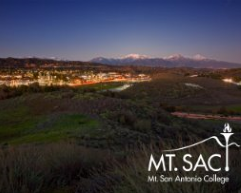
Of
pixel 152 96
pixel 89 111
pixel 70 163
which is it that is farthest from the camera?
pixel 152 96

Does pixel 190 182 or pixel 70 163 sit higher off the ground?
pixel 190 182

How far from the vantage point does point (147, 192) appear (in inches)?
171

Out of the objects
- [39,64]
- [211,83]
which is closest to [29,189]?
[211,83]

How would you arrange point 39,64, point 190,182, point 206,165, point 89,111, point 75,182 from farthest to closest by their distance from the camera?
1. point 39,64
2. point 89,111
3. point 75,182
4. point 206,165
5. point 190,182

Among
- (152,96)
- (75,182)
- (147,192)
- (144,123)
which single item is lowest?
(152,96)

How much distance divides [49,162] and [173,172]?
3.40 meters

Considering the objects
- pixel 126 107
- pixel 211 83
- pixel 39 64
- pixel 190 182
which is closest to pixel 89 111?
pixel 126 107

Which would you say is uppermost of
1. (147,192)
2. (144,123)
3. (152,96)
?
(147,192)

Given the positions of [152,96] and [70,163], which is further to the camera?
[152,96]

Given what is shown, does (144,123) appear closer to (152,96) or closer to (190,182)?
(190,182)

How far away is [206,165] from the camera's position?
4.80 m

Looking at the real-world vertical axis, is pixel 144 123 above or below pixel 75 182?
below

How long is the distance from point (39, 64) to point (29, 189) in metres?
163

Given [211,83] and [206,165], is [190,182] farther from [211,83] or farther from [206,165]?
[211,83]
